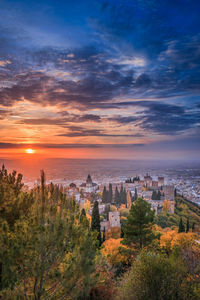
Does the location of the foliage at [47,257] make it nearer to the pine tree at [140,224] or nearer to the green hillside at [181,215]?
the pine tree at [140,224]

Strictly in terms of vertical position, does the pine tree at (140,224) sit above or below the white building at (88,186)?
above

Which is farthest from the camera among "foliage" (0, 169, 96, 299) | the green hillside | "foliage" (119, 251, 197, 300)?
the green hillside

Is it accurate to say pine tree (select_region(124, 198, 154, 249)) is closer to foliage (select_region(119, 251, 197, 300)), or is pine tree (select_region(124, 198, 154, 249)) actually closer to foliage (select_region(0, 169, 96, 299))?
foliage (select_region(119, 251, 197, 300))

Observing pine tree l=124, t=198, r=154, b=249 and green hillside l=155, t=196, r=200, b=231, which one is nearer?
pine tree l=124, t=198, r=154, b=249

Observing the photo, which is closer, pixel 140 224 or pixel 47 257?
pixel 47 257

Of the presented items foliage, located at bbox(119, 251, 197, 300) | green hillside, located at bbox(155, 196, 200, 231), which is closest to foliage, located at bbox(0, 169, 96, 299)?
foliage, located at bbox(119, 251, 197, 300)

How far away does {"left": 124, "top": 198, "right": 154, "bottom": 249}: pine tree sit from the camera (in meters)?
12.6

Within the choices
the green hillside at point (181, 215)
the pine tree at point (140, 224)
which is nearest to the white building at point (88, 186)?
the green hillside at point (181, 215)

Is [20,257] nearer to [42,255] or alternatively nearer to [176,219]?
[42,255]

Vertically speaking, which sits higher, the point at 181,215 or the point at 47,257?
the point at 47,257

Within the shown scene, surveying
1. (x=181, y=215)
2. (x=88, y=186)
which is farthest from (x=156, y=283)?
(x=88, y=186)

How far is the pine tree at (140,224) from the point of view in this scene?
1259 cm

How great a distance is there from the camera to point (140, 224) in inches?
503

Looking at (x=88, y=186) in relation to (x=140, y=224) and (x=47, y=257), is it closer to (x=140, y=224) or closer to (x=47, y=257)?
(x=140, y=224)
